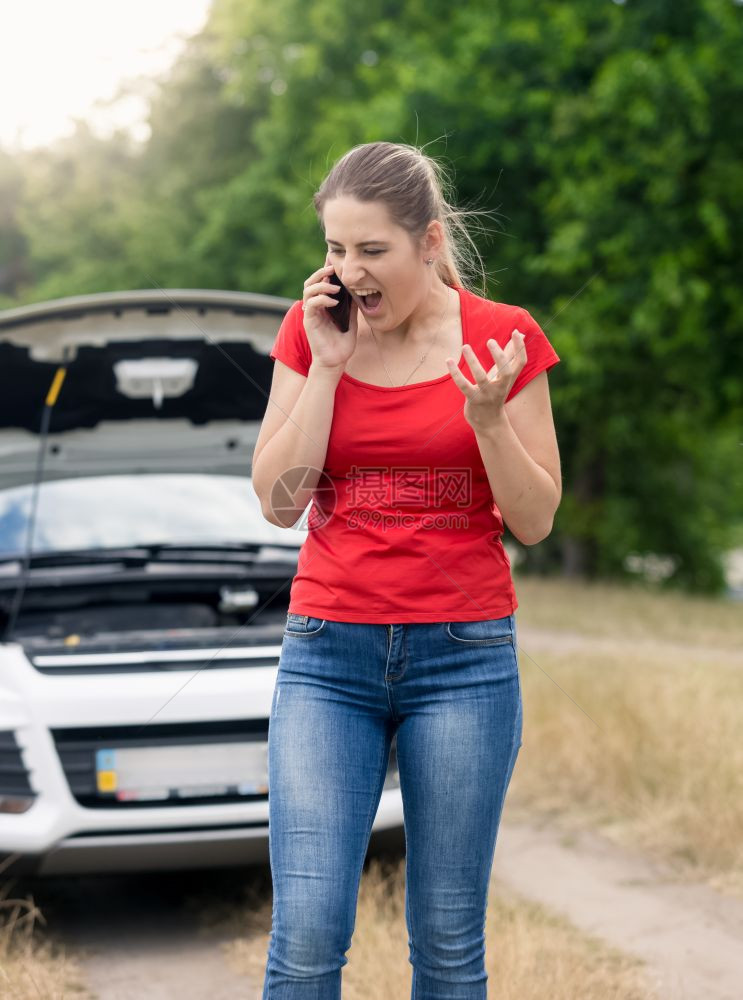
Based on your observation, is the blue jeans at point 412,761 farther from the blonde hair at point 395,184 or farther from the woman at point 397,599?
the blonde hair at point 395,184

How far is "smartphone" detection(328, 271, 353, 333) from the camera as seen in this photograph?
2111mm

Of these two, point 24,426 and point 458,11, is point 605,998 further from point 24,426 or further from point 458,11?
point 458,11

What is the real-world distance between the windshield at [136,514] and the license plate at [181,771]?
112cm

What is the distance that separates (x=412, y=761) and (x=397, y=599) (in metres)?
0.28

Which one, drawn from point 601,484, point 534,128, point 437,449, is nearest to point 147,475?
point 437,449

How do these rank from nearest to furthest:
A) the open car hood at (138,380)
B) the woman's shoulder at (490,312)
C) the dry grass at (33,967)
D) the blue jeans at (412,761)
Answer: the blue jeans at (412,761) → the woman's shoulder at (490,312) → the dry grass at (33,967) → the open car hood at (138,380)

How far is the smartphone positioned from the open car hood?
162 centimetres

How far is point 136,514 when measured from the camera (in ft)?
15.0

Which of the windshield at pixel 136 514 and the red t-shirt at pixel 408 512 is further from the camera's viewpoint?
the windshield at pixel 136 514

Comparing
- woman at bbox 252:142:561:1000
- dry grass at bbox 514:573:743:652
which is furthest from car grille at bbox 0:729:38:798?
dry grass at bbox 514:573:743:652

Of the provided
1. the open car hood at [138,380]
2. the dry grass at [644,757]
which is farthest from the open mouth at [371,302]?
the dry grass at [644,757]

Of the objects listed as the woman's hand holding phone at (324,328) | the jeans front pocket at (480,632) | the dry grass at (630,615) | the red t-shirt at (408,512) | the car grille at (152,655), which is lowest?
the dry grass at (630,615)

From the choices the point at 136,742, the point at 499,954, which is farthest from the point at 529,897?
the point at 136,742

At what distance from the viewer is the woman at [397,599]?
2.04m
